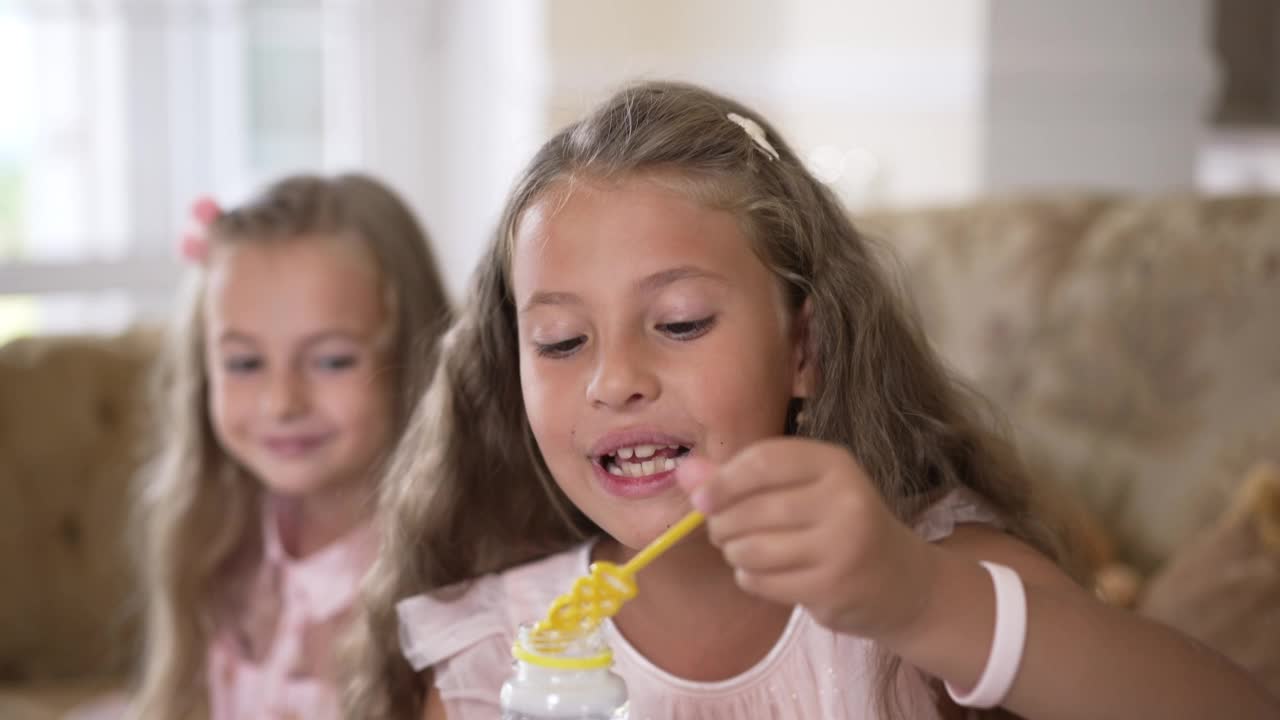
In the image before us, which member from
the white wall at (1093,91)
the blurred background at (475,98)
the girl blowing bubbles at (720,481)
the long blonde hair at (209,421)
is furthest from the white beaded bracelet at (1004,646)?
the white wall at (1093,91)

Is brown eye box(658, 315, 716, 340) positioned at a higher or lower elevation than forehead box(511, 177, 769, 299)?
lower

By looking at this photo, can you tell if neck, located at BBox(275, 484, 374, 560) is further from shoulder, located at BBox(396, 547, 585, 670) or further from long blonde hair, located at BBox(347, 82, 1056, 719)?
shoulder, located at BBox(396, 547, 585, 670)

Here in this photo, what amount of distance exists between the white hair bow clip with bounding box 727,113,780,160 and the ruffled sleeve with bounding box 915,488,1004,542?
1.20 ft

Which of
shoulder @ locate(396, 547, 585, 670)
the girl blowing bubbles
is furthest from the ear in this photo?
shoulder @ locate(396, 547, 585, 670)

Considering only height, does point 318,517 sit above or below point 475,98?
below

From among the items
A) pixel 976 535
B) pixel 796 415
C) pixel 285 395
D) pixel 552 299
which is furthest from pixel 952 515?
pixel 285 395

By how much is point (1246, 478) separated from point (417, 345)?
125cm

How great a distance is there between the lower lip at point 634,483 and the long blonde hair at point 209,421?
72cm

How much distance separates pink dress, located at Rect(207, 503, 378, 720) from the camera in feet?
6.73

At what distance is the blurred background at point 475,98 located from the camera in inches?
136

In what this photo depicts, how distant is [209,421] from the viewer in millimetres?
2229

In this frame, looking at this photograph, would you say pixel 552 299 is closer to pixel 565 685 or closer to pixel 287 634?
pixel 565 685

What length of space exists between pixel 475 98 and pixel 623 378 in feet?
10.3

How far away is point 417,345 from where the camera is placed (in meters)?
1.98
